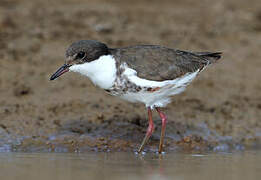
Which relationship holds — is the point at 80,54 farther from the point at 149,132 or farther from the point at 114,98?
the point at 114,98

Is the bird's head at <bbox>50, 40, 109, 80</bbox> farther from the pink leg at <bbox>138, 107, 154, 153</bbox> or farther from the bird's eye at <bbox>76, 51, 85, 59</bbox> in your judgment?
the pink leg at <bbox>138, 107, 154, 153</bbox>

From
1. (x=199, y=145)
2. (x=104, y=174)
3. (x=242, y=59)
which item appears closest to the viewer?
(x=104, y=174)

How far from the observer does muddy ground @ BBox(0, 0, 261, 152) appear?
27.7 ft

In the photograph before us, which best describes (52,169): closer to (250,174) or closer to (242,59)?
(250,174)

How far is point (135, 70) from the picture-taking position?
752cm

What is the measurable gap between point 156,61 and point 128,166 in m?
1.77

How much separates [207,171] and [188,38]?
5364 millimetres

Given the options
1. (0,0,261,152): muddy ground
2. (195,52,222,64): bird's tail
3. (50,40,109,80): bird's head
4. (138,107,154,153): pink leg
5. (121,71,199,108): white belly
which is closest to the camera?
(50,40,109,80): bird's head

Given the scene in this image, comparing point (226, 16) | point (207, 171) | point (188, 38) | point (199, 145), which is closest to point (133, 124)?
point (199, 145)

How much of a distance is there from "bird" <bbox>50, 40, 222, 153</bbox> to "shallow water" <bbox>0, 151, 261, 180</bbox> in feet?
2.65

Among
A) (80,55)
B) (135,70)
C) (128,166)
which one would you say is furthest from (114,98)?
(128,166)

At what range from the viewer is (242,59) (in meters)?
11.2

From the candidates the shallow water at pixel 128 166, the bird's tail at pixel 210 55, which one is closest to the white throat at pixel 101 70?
the shallow water at pixel 128 166

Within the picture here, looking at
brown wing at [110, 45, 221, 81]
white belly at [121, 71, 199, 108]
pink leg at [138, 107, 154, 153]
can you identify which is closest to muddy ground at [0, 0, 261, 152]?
pink leg at [138, 107, 154, 153]
